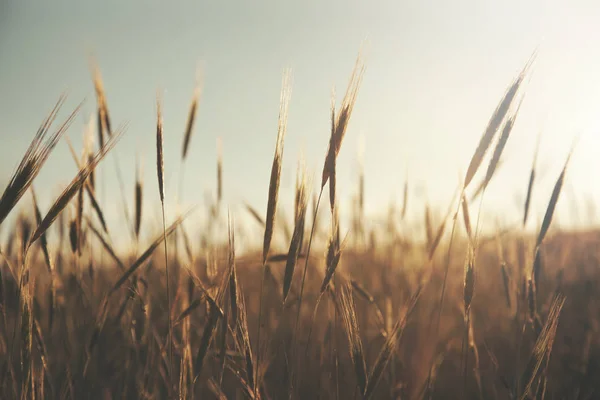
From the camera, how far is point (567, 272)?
10.4 feet

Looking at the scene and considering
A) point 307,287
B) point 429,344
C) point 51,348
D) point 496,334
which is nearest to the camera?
point 429,344

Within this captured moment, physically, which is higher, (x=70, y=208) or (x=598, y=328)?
(x=70, y=208)

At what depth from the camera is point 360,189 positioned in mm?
1587

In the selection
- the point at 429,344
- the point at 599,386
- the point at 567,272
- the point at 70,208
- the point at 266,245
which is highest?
the point at 70,208

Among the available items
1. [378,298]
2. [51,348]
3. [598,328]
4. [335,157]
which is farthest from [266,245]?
[598,328]

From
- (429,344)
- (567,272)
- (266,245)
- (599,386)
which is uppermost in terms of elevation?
(266,245)

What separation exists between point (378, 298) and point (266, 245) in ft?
4.57

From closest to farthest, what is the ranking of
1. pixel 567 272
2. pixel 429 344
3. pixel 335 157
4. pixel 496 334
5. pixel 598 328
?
pixel 429 344 → pixel 335 157 → pixel 598 328 → pixel 496 334 → pixel 567 272

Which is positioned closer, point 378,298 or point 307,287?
point 378,298

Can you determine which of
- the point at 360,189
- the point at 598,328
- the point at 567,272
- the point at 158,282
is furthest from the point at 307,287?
the point at 567,272

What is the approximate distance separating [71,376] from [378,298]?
131cm

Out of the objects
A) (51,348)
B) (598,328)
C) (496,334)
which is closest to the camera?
(51,348)

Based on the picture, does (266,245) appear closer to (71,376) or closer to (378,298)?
(71,376)

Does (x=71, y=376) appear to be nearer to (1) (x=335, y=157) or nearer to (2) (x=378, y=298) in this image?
(1) (x=335, y=157)
